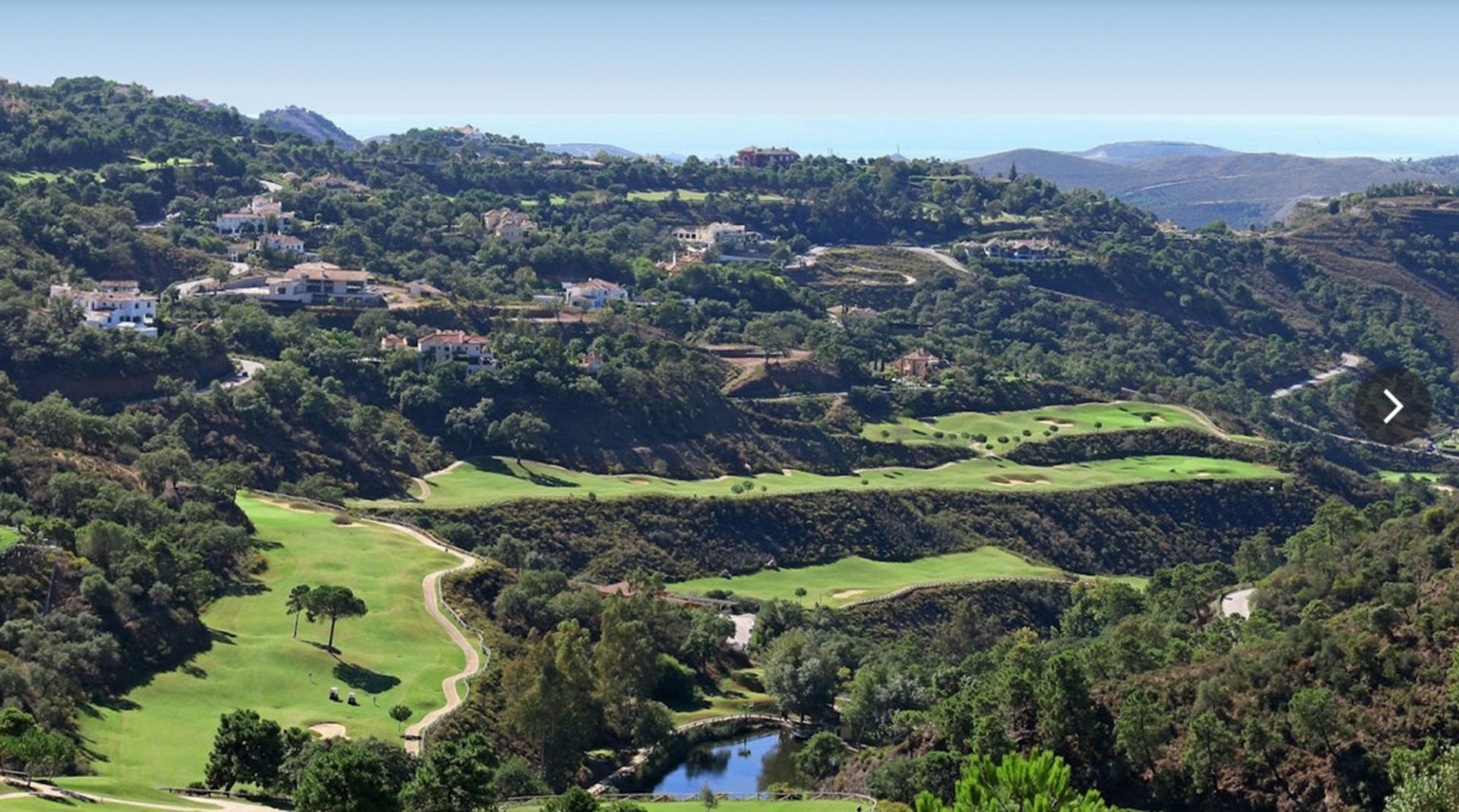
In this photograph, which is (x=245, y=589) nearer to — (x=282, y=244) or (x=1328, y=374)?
(x=282, y=244)

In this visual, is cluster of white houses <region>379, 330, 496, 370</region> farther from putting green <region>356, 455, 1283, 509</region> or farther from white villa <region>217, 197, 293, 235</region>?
white villa <region>217, 197, 293, 235</region>

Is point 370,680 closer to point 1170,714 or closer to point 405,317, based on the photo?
point 1170,714

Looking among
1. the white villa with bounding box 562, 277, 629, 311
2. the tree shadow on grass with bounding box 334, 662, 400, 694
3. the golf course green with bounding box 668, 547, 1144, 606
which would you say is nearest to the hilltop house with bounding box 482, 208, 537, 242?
the white villa with bounding box 562, 277, 629, 311

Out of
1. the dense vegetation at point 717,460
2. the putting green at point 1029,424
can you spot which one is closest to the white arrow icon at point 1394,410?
the dense vegetation at point 717,460

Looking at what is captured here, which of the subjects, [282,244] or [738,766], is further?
[282,244]

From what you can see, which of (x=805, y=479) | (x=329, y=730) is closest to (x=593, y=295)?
(x=805, y=479)

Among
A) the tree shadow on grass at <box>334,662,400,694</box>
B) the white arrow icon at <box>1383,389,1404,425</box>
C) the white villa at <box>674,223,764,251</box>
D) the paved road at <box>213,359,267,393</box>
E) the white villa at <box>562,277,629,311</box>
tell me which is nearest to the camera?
the tree shadow on grass at <box>334,662,400,694</box>

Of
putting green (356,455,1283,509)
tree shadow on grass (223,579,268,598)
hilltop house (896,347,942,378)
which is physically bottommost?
putting green (356,455,1283,509)
